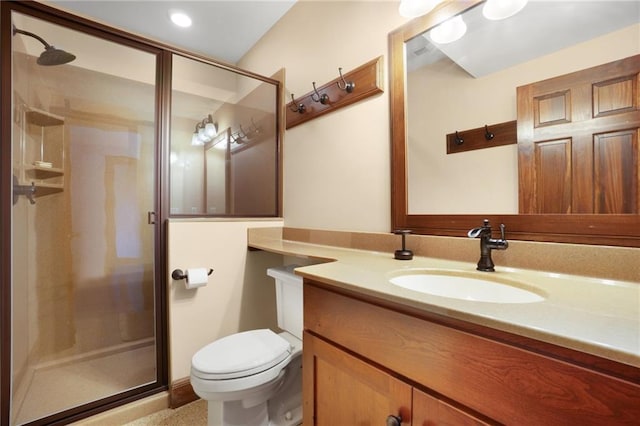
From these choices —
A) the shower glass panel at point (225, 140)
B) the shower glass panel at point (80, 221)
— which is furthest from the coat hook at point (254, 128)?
the shower glass panel at point (80, 221)

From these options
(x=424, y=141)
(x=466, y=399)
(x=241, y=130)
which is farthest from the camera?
(x=241, y=130)

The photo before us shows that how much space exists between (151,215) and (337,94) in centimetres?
129

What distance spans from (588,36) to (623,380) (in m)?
1.00

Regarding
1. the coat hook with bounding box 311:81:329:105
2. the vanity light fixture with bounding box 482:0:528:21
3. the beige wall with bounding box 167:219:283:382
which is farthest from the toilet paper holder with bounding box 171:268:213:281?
the vanity light fixture with bounding box 482:0:528:21

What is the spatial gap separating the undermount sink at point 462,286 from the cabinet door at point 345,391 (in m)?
0.27

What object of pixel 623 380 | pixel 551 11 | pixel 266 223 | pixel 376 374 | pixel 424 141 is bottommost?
pixel 376 374

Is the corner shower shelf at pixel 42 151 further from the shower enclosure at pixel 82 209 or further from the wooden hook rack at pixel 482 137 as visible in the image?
the wooden hook rack at pixel 482 137

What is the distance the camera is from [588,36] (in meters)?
0.88

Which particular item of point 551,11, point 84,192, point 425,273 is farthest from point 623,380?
point 84,192

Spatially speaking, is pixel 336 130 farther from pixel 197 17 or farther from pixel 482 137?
pixel 197 17

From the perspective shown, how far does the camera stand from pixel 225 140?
7.12 ft

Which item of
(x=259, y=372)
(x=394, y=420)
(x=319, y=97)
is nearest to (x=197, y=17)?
(x=319, y=97)

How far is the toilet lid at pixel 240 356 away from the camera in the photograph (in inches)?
44.4

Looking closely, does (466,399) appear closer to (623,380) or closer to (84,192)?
(623,380)
